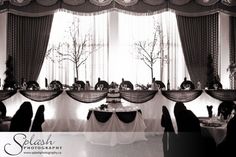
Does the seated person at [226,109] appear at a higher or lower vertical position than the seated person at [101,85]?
lower

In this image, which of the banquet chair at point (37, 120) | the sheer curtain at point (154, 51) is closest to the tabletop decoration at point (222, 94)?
the sheer curtain at point (154, 51)

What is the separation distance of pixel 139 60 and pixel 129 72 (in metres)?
0.46

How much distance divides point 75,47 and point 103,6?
4.71ft

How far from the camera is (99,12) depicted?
682cm

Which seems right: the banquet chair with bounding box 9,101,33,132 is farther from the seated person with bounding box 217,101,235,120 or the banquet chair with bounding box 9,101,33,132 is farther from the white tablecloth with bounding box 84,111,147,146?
the seated person with bounding box 217,101,235,120

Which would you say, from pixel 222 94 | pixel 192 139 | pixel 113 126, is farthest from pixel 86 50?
pixel 192 139

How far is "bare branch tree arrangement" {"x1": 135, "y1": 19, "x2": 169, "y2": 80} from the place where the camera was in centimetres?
690

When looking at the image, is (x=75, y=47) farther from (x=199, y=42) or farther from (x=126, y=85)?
(x=199, y=42)

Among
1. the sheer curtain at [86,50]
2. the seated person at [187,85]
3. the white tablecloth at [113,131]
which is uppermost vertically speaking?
the sheer curtain at [86,50]

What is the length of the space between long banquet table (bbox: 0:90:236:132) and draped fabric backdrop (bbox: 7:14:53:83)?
959 millimetres

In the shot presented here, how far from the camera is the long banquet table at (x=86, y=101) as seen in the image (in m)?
5.98

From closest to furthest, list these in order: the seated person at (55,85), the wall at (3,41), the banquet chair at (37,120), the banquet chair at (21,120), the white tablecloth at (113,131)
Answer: the banquet chair at (21,120)
the banquet chair at (37,120)
the white tablecloth at (113,131)
the seated person at (55,85)
the wall at (3,41)

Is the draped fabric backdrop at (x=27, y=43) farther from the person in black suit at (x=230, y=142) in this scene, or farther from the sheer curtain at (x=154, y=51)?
the person in black suit at (x=230, y=142)

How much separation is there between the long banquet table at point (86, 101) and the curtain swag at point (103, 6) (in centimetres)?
237
